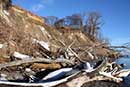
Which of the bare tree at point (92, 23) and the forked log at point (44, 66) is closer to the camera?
the forked log at point (44, 66)

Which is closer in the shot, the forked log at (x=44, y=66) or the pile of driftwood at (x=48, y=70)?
the pile of driftwood at (x=48, y=70)

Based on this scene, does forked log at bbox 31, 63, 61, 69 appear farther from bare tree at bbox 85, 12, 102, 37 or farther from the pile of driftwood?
bare tree at bbox 85, 12, 102, 37

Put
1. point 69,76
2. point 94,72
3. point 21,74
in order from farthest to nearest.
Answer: point 21,74 < point 94,72 < point 69,76

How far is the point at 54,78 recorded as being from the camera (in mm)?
9102

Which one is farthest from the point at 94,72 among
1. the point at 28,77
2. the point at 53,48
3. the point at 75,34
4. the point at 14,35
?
the point at 75,34

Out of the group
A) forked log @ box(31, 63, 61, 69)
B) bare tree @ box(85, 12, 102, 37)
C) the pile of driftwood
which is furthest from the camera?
bare tree @ box(85, 12, 102, 37)

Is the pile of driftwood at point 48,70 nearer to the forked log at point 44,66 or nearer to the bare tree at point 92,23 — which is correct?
the forked log at point 44,66

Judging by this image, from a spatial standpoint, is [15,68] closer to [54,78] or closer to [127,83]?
[54,78]

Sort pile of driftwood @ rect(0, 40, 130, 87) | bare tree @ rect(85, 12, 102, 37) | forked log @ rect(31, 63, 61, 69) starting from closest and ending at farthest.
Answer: pile of driftwood @ rect(0, 40, 130, 87)
forked log @ rect(31, 63, 61, 69)
bare tree @ rect(85, 12, 102, 37)

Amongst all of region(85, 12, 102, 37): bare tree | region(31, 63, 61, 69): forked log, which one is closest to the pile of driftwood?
region(31, 63, 61, 69): forked log

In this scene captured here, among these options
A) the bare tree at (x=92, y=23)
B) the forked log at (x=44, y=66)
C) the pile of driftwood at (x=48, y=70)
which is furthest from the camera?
the bare tree at (x=92, y=23)

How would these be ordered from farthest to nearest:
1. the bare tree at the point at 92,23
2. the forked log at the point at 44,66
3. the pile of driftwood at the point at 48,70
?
the bare tree at the point at 92,23 < the forked log at the point at 44,66 < the pile of driftwood at the point at 48,70

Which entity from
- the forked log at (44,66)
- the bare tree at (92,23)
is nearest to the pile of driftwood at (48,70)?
the forked log at (44,66)

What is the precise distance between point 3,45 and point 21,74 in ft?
13.8
